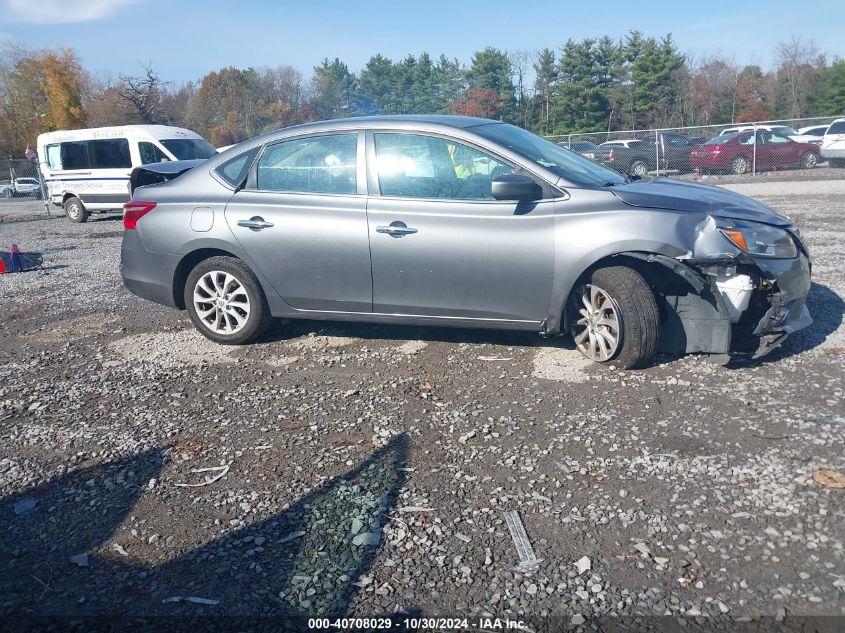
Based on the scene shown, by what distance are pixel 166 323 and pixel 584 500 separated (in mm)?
4920

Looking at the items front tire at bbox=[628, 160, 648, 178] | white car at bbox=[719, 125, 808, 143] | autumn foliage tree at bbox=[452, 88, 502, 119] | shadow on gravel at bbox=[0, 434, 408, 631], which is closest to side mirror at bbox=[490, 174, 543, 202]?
shadow on gravel at bbox=[0, 434, 408, 631]

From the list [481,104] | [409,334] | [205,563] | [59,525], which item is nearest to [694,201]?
[409,334]

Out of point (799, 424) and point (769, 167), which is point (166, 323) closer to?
point (799, 424)

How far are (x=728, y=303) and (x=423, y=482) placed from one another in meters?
2.48

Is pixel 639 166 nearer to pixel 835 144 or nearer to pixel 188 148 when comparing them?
pixel 835 144

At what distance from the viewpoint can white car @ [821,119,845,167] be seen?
850 inches

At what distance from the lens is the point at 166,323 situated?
6.91m

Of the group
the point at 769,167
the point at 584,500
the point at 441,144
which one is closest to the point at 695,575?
the point at 584,500

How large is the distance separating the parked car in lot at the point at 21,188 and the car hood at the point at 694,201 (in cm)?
3808

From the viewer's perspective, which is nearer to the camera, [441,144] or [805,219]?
[441,144]

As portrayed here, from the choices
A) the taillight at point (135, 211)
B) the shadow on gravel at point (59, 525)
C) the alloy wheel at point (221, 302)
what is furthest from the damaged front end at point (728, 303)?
the taillight at point (135, 211)

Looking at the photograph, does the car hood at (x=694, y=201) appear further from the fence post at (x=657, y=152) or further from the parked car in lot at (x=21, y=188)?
the parked car in lot at (x=21, y=188)

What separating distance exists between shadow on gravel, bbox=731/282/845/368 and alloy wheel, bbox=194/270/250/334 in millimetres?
3802

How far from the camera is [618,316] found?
4762mm
